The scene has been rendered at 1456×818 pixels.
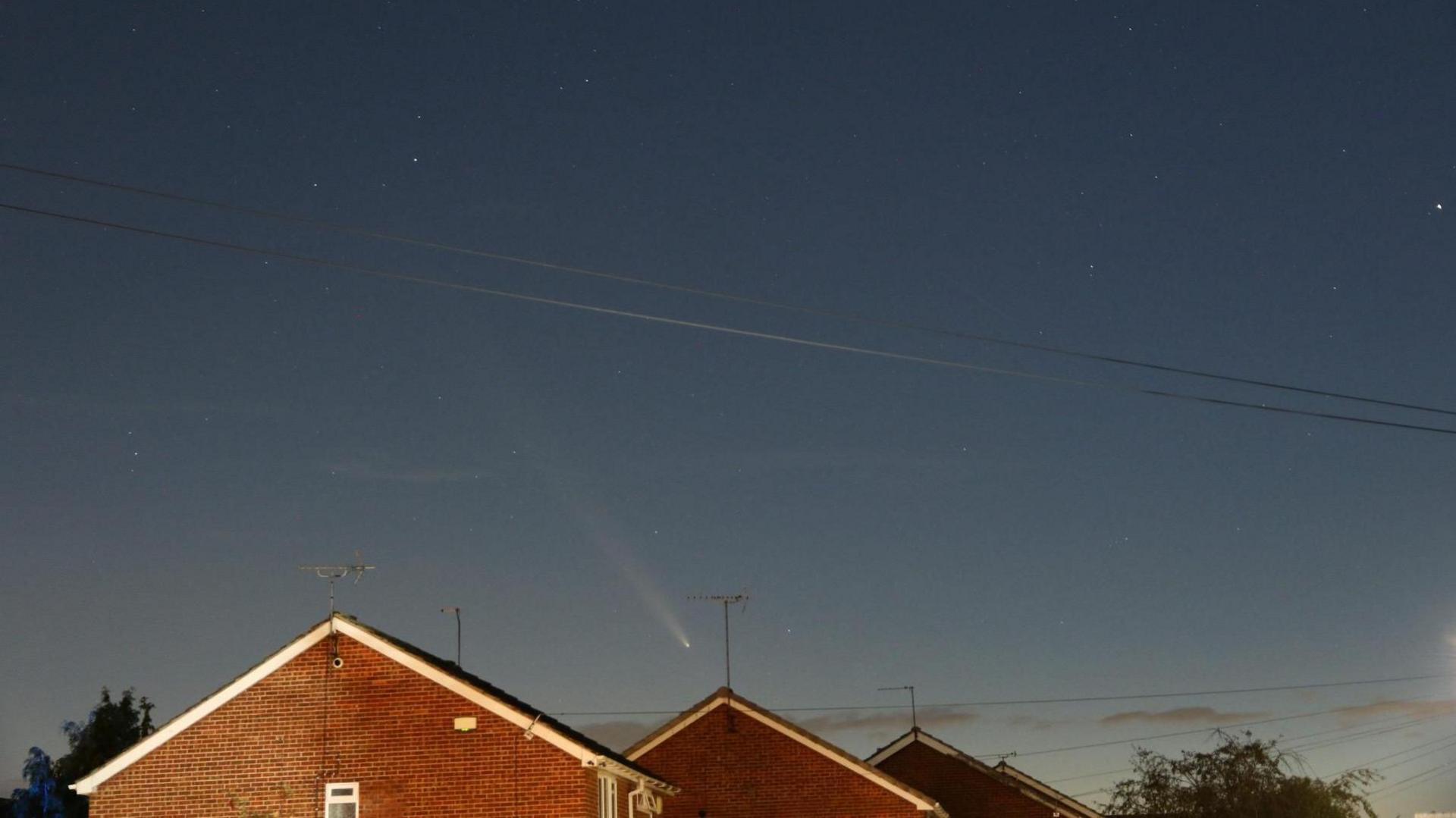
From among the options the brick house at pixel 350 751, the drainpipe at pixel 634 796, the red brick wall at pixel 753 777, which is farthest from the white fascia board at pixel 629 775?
the red brick wall at pixel 753 777

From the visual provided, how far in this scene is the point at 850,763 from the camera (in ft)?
147

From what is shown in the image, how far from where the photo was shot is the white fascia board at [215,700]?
109ft

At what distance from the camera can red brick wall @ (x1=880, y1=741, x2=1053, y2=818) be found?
5641 cm

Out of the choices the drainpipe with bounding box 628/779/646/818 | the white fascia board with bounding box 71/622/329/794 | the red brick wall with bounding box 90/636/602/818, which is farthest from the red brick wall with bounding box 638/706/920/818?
the white fascia board with bounding box 71/622/329/794

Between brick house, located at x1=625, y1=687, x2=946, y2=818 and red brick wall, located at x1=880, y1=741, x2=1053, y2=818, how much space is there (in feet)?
39.7

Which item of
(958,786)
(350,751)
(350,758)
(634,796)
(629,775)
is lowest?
(634,796)

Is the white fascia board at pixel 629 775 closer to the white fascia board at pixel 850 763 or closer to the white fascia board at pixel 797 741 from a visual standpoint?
the white fascia board at pixel 797 741

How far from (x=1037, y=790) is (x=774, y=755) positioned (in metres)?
15.8

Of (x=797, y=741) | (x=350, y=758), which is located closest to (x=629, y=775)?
(x=350, y=758)

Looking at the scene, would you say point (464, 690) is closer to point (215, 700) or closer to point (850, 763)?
point (215, 700)

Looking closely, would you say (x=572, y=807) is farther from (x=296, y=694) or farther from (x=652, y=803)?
(x=652, y=803)

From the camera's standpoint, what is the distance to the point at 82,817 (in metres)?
79.2

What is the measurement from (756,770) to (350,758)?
1512 centimetres

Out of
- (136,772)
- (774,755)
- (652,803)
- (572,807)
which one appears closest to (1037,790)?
(774,755)
